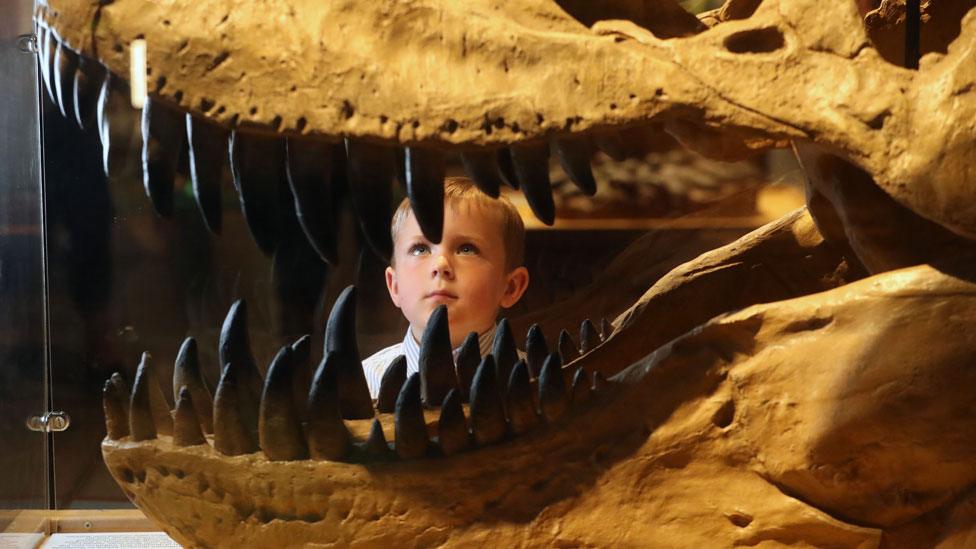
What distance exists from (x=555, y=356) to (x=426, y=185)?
253 mm

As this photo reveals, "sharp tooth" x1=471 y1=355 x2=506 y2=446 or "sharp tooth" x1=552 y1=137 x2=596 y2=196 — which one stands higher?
"sharp tooth" x1=552 y1=137 x2=596 y2=196

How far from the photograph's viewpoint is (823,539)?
3.75ft

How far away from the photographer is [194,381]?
120cm

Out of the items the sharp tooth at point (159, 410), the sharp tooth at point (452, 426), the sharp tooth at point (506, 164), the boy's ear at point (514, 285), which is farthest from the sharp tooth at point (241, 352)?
the boy's ear at point (514, 285)

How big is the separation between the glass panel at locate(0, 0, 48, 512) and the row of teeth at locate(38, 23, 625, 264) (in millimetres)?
584

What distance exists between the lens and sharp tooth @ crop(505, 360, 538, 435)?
1.13 meters

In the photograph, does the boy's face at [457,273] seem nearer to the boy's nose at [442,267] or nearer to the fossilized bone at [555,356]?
the boy's nose at [442,267]

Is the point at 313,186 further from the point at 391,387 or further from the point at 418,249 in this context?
the point at 418,249

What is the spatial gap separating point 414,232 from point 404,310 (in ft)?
0.50

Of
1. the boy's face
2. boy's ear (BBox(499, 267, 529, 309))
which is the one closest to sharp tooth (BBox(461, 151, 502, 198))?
the boy's face

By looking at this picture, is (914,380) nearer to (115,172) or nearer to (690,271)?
(690,271)

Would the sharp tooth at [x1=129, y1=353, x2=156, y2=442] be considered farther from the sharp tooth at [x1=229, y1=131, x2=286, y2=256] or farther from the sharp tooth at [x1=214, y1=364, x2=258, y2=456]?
the sharp tooth at [x1=229, y1=131, x2=286, y2=256]

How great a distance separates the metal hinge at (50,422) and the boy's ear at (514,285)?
0.79 metres

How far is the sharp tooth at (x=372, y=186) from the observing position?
1025 millimetres
